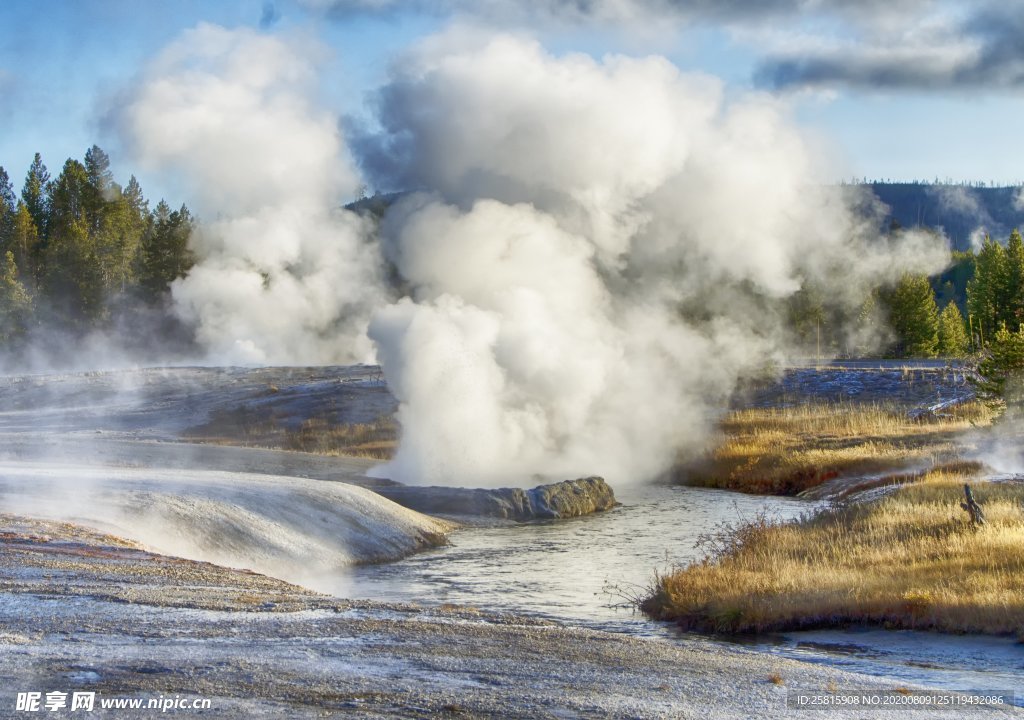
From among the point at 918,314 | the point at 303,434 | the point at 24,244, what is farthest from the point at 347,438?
the point at 24,244

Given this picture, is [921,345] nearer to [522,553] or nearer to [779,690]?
[522,553]

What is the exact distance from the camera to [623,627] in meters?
15.8

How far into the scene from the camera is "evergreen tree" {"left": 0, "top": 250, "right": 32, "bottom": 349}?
289 ft

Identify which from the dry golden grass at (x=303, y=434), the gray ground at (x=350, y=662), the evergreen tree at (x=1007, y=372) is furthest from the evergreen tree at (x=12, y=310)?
the gray ground at (x=350, y=662)

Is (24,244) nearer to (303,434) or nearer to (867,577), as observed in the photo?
(303,434)

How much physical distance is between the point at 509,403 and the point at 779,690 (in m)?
25.9

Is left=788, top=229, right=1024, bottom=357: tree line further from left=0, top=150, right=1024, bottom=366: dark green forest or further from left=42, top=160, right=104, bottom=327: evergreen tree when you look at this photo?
left=42, top=160, right=104, bottom=327: evergreen tree

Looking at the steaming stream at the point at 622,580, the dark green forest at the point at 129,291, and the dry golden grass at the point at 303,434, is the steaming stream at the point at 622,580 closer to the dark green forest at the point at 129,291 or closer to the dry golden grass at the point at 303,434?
the dry golden grass at the point at 303,434

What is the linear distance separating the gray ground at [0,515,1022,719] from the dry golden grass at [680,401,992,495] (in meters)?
23.4

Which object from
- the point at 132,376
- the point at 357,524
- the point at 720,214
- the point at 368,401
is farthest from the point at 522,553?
the point at 132,376

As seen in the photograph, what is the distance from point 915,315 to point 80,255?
233 feet

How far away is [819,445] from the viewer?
1596 inches

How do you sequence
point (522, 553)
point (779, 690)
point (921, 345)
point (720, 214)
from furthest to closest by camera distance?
point (921, 345) < point (720, 214) < point (522, 553) < point (779, 690)

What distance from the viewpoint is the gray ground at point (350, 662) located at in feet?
30.6
